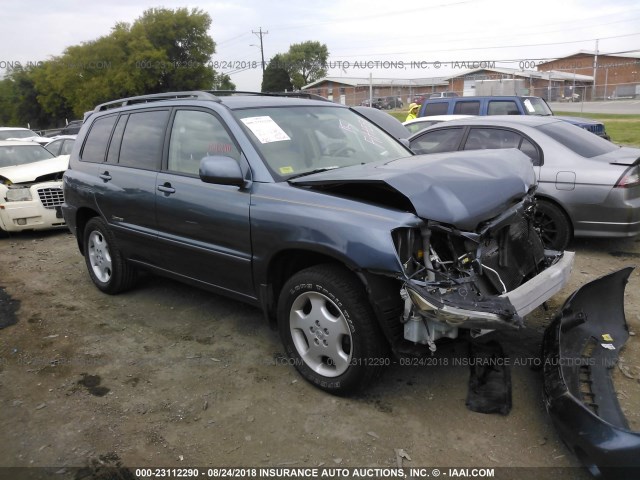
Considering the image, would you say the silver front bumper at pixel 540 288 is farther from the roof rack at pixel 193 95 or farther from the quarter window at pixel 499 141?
the quarter window at pixel 499 141

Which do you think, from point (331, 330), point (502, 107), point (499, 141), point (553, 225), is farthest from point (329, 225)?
point (502, 107)

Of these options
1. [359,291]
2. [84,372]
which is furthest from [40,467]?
[359,291]

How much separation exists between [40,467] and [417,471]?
2028 mm

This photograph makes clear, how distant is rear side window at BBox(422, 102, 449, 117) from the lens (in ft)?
43.1

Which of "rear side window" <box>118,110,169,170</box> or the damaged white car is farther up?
"rear side window" <box>118,110,169,170</box>

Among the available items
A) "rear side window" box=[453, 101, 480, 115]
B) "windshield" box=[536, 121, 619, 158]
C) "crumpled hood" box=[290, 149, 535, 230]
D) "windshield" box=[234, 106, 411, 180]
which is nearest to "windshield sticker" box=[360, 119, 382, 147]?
"windshield" box=[234, 106, 411, 180]

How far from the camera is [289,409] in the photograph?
3.23 m

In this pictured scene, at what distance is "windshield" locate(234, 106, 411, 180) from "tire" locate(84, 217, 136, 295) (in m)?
2.12

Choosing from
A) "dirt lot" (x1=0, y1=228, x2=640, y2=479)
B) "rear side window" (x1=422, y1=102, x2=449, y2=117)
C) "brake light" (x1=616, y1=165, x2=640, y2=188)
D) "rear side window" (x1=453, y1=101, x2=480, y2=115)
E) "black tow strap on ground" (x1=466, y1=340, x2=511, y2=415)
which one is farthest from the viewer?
"rear side window" (x1=422, y1=102, x2=449, y2=117)

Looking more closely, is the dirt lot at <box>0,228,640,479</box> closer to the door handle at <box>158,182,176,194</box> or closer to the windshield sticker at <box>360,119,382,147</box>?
the door handle at <box>158,182,176,194</box>

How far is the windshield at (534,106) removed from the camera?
12124 mm

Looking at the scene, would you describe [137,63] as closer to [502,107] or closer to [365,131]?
[502,107]

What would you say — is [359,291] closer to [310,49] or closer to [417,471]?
[417,471]

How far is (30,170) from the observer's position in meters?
8.25
